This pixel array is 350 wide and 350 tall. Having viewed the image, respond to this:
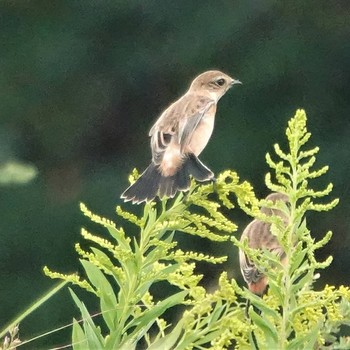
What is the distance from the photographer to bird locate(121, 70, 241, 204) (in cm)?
130

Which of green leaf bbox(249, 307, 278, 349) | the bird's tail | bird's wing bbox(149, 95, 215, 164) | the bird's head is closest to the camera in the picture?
green leaf bbox(249, 307, 278, 349)

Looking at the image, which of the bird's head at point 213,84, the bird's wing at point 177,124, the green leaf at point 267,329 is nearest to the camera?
the green leaf at point 267,329

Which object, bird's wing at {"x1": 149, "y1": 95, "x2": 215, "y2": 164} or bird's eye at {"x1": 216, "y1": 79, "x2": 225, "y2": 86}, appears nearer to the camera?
bird's wing at {"x1": 149, "y1": 95, "x2": 215, "y2": 164}

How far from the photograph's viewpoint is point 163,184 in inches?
53.9

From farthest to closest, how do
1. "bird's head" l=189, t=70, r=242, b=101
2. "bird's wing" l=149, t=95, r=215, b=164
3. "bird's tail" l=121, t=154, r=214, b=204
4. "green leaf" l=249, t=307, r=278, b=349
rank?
"bird's head" l=189, t=70, r=242, b=101, "bird's wing" l=149, t=95, r=215, b=164, "bird's tail" l=121, t=154, r=214, b=204, "green leaf" l=249, t=307, r=278, b=349

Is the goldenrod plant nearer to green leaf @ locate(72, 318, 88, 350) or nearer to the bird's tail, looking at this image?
green leaf @ locate(72, 318, 88, 350)

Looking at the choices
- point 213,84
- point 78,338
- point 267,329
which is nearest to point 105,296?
point 78,338

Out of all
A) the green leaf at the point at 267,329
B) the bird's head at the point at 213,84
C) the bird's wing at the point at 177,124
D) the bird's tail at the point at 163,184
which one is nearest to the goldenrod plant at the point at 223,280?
the green leaf at the point at 267,329

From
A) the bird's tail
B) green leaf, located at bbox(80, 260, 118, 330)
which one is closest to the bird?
the bird's tail

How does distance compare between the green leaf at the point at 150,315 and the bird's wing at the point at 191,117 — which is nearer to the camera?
the green leaf at the point at 150,315

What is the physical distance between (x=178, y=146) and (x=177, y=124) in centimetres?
4

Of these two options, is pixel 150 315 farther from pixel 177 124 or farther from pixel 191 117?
pixel 191 117

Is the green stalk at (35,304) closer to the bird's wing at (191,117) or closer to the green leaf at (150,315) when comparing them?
the green leaf at (150,315)

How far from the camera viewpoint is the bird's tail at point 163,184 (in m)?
1.21
